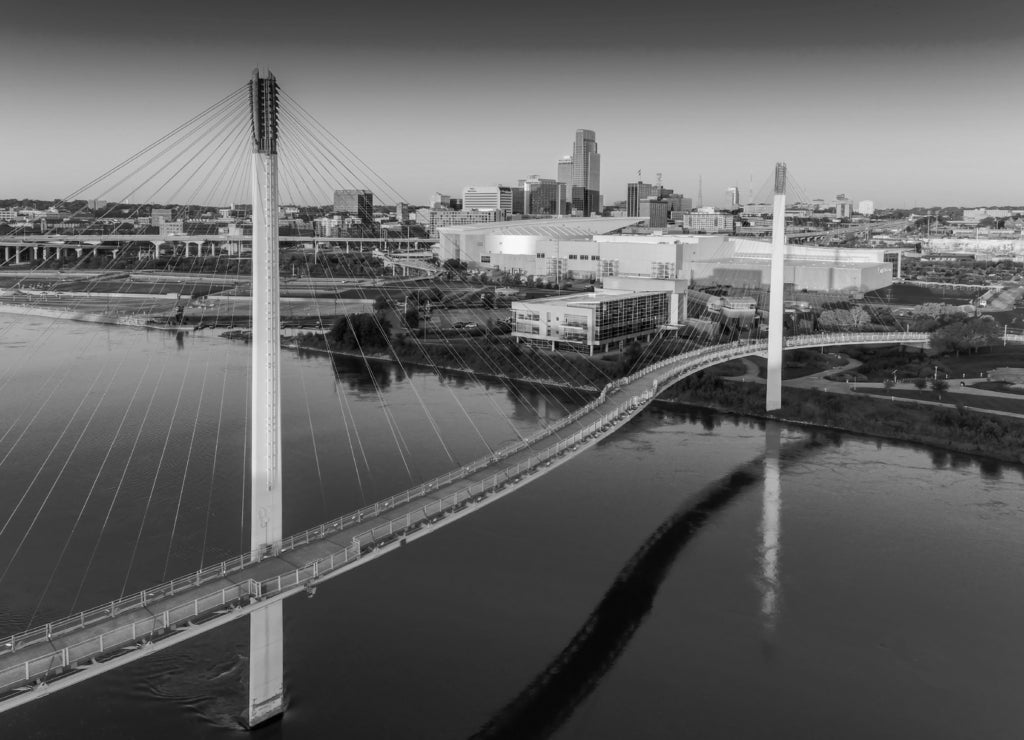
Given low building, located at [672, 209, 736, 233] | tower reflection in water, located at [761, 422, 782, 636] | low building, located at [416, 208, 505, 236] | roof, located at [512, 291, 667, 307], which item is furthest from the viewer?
low building, located at [672, 209, 736, 233]

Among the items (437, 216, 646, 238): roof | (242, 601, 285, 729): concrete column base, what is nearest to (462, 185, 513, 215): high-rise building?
(437, 216, 646, 238): roof

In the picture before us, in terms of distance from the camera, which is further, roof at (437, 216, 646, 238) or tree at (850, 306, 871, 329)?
roof at (437, 216, 646, 238)

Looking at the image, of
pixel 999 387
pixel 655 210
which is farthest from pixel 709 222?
pixel 999 387

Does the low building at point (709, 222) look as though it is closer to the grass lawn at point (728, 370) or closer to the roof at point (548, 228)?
the roof at point (548, 228)

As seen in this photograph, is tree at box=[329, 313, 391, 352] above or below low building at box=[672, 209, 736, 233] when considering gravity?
below

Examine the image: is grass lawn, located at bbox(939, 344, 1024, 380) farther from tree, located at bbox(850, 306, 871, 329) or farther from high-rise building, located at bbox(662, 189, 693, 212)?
high-rise building, located at bbox(662, 189, 693, 212)

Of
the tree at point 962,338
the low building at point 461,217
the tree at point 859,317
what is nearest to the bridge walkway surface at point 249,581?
the tree at point 962,338

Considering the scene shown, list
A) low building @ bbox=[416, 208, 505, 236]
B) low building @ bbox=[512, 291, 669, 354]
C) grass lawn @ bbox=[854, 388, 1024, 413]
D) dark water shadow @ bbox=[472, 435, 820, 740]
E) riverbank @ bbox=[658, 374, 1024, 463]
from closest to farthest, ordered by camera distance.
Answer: dark water shadow @ bbox=[472, 435, 820, 740] < riverbank @ bbox=[658, 374, 1024, 463] < grass lawn @ bbox=[854, 388, 1024, 413] < low building @ bbox=[512, 291, 669, 354] < low building @ bbox=[416, 208, 505, 236]

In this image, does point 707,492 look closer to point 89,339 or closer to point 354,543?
point 354,543
